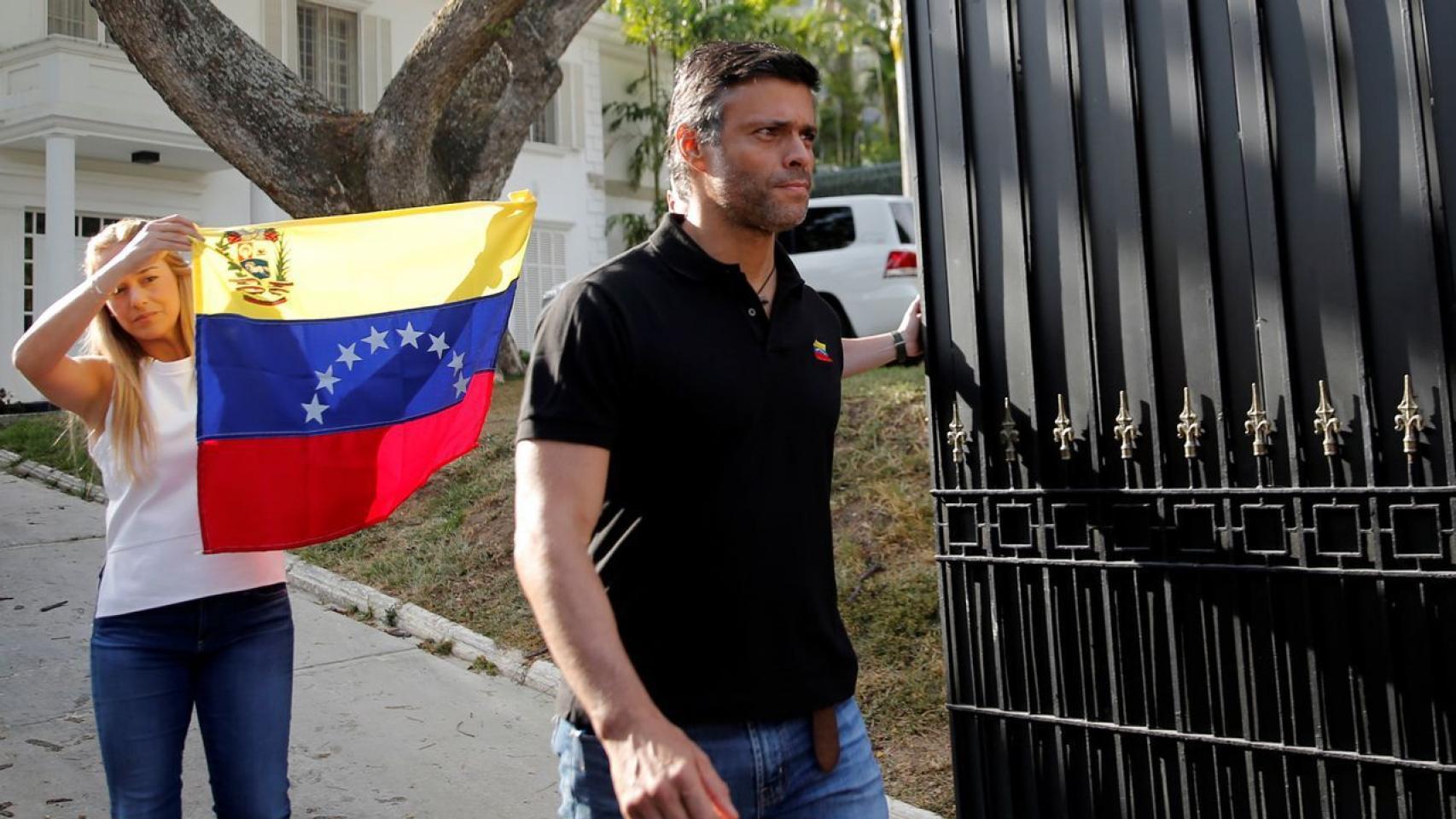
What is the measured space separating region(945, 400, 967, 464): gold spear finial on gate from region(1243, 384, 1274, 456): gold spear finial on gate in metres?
0.68

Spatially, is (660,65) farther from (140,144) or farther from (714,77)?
(714,77)

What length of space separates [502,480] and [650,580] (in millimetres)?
6065

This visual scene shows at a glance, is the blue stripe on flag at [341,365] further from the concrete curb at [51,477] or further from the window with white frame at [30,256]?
the window with white frame at [30,256]

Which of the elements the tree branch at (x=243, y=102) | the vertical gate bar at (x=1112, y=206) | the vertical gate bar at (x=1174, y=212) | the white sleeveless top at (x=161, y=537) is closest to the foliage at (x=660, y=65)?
the tree branch at (x=243, y=102)

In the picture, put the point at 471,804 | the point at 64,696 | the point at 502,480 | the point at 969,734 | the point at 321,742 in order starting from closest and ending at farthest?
the point at 969,734 → the point at 471,804 → the point at 321,742 → the point at 64,696 → the point at 502,480

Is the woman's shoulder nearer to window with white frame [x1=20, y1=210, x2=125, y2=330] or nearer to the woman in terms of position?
the woman

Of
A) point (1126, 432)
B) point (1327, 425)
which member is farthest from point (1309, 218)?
point (1126, 432)

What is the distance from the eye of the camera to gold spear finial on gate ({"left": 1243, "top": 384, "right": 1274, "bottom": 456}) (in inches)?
107

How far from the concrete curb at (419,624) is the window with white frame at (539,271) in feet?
44.7

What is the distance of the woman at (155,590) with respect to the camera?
3.22 metres

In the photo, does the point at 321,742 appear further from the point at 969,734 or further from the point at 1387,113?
the point at 1387,113

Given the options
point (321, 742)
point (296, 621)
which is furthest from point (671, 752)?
point (296, 621)

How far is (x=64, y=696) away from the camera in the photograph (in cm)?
571

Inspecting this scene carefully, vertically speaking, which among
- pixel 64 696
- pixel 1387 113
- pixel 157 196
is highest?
pixel 157 196
